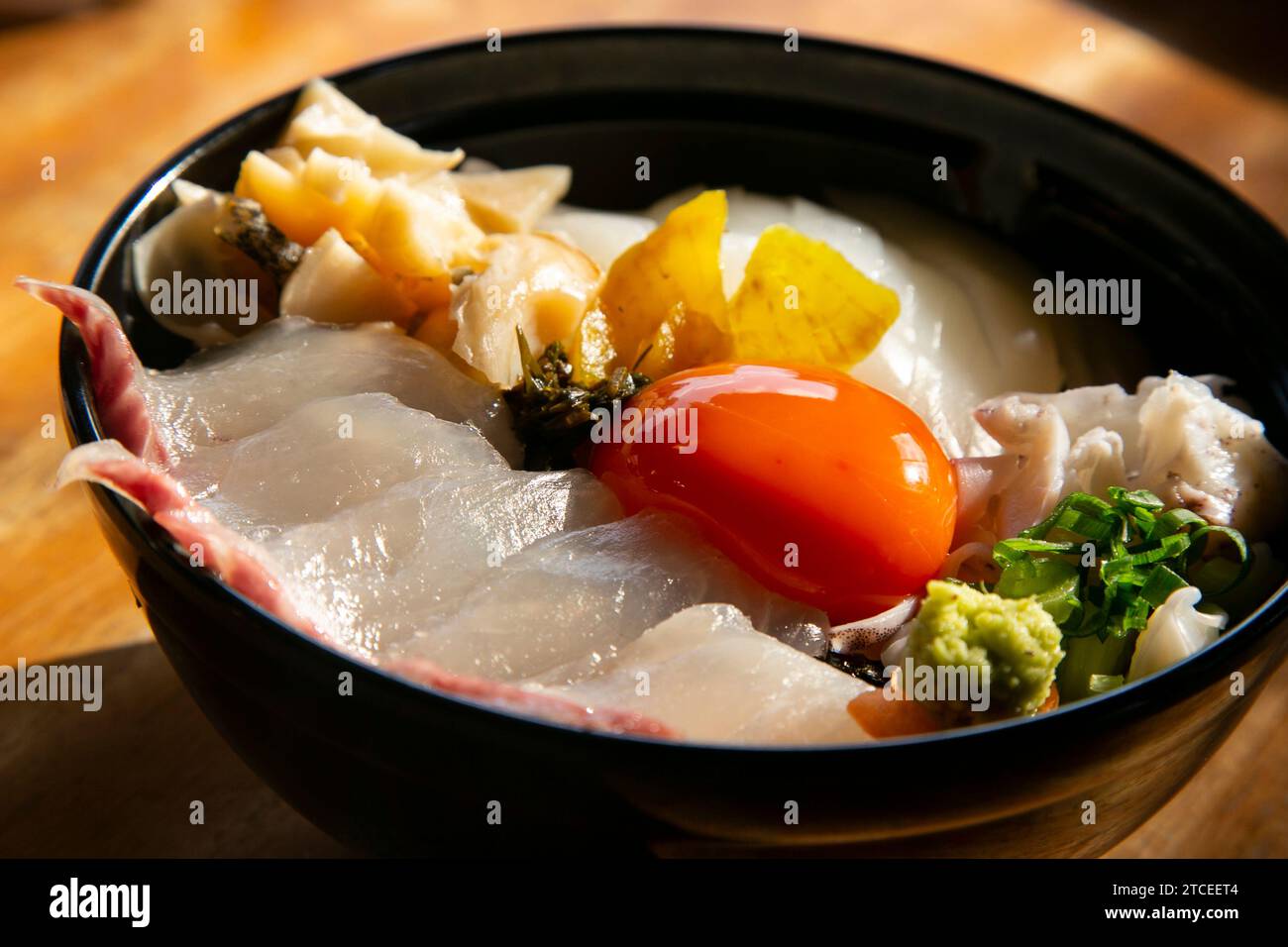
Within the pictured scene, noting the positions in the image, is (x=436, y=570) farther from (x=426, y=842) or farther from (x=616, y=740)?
(x=616, y=740)

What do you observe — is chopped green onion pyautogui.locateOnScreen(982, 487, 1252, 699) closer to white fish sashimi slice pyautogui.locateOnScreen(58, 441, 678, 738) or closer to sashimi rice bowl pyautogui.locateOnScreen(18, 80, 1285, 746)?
sashimi rice bowl pyautogui.locateOnScreen(18, 80, 1285, 746)

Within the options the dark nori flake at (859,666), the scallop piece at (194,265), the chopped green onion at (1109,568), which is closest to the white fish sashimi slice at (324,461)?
the scallop piece at (194,265)

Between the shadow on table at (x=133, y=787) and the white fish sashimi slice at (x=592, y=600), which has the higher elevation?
the white fish sashimi slice at (x=592, y=600)

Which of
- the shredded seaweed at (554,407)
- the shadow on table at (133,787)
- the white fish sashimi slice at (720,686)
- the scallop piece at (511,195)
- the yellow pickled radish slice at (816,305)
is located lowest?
the shadow on table at (133,787)

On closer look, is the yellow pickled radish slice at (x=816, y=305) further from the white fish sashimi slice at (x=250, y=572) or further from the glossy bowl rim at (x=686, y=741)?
the white fish sashimi slice at (x=250, y=572)

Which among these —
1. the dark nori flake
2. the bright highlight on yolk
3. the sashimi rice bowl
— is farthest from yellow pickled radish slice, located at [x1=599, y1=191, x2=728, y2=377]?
the dark nori flake
